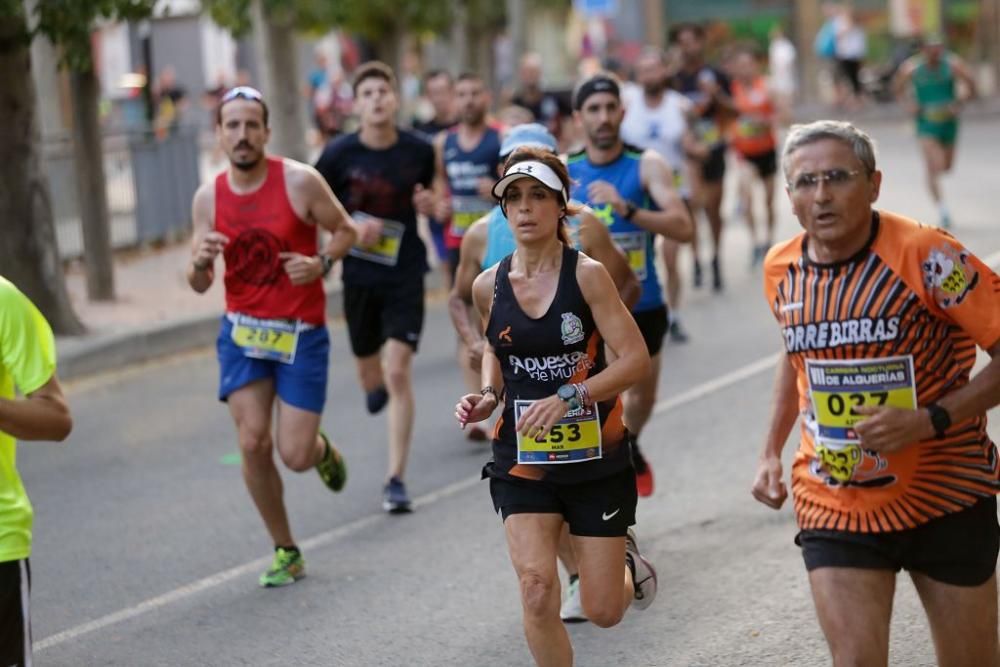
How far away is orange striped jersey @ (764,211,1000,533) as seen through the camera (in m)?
4.44

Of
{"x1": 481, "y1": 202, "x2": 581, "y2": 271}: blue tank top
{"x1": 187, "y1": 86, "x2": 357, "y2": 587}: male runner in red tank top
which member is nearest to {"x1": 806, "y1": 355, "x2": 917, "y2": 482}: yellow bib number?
{"x1": 481, "y1": 202, "x2": 581, "y2": 271}: blue tank top

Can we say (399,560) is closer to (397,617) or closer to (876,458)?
(397,617)

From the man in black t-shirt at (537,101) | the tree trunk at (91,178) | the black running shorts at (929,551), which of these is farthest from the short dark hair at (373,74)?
the man in black t-shirt at (537,101)

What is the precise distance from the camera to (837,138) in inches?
179

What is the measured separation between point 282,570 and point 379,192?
2.58 metres

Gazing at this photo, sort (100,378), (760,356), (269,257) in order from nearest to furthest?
(269,257), (760,356), (100,378)

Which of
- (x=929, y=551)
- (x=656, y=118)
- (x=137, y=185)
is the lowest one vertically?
(x=137, y=185)

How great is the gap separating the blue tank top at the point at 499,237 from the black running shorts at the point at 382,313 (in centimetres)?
211

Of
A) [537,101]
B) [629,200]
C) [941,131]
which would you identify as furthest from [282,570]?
[941,131]

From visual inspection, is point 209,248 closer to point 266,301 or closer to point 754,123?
point 266,301

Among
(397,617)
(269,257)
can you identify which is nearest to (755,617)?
(397,617)

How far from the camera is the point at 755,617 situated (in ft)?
21.1

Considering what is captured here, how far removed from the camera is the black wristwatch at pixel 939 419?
4375mm

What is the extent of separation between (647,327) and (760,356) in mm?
4172
